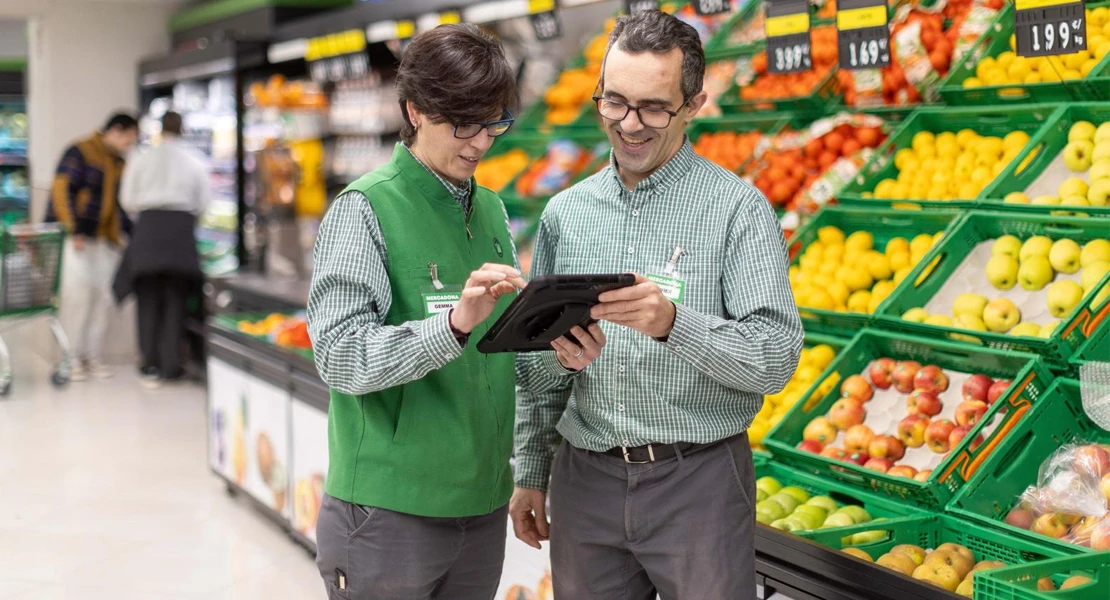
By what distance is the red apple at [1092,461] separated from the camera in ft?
8.07

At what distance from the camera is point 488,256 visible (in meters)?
2.21

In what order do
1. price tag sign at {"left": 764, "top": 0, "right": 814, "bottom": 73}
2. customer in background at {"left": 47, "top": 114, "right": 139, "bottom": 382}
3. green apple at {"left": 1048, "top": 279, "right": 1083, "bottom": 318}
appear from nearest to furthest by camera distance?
green apple at {"left": 1048, "top": 279, "right": 1083, "bottom": 318}
price tag sign at {"left": 764, "top": 0, "right": 814, "bottom": 73}
customer in background at {"left": 47, "top": 114, "right": 139, "bottom": 382}

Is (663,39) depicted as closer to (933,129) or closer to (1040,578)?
(1040,578)

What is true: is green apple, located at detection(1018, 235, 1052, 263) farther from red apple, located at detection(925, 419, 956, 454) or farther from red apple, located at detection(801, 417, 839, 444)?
red apple, located at detection(801, 417, 839, 444)

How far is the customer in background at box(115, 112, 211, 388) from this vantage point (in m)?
7.95

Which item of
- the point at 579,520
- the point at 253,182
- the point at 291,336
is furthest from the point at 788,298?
the point at 253,182

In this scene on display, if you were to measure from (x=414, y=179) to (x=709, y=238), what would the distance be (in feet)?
1.80

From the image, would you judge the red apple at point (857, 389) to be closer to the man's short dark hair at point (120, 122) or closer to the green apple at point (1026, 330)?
the green apple at point (1026, 330)

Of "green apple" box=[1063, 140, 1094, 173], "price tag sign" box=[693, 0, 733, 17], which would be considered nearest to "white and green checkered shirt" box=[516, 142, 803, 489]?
"green apple" box=[1063, 140, 1094, 173]

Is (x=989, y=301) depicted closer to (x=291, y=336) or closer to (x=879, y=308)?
(x=879, y=308)

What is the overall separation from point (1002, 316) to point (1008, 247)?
0.23 m

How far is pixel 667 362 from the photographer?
1.99 meters

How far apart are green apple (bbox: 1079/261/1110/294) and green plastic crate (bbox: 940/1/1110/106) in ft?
1.99

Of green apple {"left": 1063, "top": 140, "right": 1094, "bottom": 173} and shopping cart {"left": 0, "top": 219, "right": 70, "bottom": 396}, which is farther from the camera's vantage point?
shopping cart {"left": 0, "top": 219, "right": 70, "bottom": 396}
